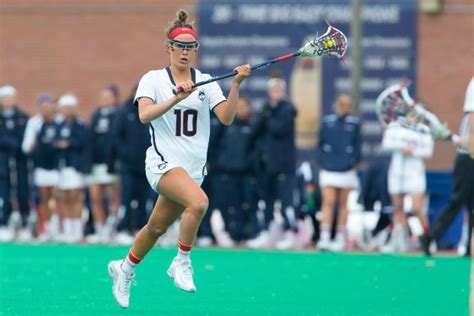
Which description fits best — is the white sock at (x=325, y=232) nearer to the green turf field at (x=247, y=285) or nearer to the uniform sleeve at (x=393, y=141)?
the green turf field at (x=247, y=285)

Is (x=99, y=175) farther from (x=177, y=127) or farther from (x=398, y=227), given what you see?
(x=177, y=127)

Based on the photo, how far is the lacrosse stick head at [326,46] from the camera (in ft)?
34.7

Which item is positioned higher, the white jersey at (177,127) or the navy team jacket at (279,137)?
the white jersey at (177,127)

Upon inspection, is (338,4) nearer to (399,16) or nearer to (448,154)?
(399,16)

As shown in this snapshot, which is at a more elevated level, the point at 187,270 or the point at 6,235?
the point at 187,270

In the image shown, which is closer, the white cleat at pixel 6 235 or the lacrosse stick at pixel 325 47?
the lacrosse stick at pixel 325 47

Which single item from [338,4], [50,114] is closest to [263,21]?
[338,4]

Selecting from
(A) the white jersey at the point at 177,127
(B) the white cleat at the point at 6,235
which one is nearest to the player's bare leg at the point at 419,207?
(B) the white cleat at the point at 6,235

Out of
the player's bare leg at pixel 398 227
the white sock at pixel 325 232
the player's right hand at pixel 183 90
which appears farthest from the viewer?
the white sock at pixel 325 232

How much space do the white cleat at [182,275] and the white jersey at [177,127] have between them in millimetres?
744

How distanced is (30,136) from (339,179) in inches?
209

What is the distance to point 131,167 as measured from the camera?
2109 centimetres

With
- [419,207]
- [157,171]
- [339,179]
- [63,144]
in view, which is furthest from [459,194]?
[157,171]

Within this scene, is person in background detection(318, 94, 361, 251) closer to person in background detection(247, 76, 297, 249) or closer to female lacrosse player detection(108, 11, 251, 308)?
person in background detection(247, 76, 297, 249)
